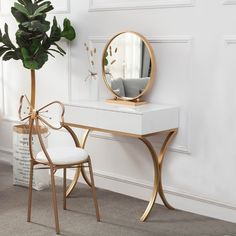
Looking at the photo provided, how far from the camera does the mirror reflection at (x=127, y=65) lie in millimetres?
3594

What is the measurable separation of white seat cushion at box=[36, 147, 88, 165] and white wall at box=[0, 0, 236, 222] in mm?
689

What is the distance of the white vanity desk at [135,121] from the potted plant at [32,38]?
0.56m

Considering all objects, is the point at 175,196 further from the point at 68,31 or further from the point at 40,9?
the point at 40,9

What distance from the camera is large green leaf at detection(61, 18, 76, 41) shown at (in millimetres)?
4020

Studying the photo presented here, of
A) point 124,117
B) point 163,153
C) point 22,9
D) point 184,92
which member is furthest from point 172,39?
point 22,9

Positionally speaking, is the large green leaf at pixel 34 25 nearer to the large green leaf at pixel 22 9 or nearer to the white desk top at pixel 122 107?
the large green leaf at pixel 22 9

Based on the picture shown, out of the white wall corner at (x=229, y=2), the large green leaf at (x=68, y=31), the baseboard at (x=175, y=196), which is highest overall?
the white wall corner at (x=229, y=2)

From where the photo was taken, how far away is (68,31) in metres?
4.05

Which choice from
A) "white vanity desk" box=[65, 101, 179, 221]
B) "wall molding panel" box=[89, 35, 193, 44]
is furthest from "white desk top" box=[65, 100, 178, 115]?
"wall molding panel" box=[89, 35, 193, 44]

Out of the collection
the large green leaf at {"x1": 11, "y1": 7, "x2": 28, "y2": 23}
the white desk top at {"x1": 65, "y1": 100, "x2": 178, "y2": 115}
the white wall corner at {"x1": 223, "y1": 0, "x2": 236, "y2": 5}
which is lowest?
the white desk top at {"x1": 65, "y1": 100, "x2": 178, "y2": 115}

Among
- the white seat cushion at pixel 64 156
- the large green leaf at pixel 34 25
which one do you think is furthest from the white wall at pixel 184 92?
the white seat cushion at pixel 64 156

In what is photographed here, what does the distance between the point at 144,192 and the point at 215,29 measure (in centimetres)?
131

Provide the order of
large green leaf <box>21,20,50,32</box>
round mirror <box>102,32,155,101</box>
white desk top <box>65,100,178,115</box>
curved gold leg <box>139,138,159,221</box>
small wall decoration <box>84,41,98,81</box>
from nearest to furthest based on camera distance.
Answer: white desk top <box>65,100,178,115</box> → curved gold leg <box>139,138,159,221</box> → round mirror <box>102,32,155,101</box> → large green leaf <box>21,20,50,32</box> → small wall decoration <box>84,41,98,81</box>

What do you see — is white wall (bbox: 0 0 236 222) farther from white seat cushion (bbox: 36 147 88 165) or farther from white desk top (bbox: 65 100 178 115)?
white seat cushion (bbox: 36 147 88 165)
